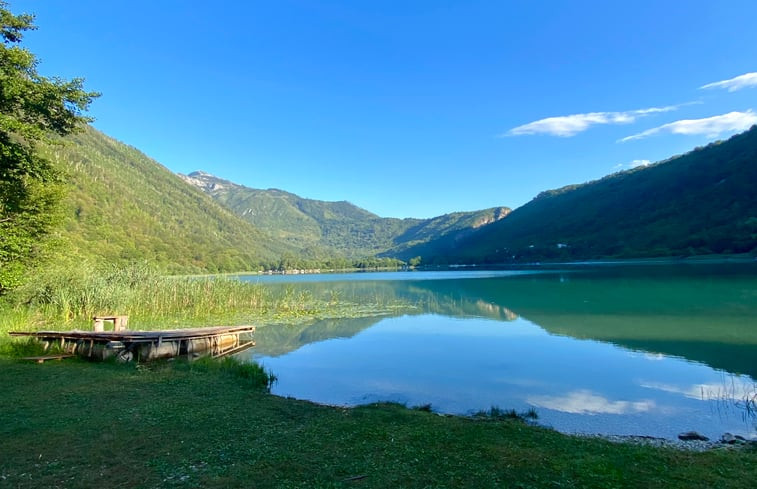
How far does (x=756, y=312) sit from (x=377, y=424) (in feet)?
87.4

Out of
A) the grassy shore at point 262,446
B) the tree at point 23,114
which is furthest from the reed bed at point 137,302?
the grassy shore at point 262,446

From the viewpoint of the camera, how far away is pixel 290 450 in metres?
6.31

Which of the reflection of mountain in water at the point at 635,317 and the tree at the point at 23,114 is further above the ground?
the tree at the point at 23,114

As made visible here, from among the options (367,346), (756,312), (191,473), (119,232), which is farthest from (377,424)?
(119,232)

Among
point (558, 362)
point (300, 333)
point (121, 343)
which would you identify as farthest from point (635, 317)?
point (121, 343)

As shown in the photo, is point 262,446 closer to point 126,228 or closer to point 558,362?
point 558,362

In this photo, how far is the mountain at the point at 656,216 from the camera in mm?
99625

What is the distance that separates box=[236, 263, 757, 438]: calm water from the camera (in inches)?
424

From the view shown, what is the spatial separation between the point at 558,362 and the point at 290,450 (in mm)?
12894

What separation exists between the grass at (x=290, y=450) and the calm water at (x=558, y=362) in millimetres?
2945

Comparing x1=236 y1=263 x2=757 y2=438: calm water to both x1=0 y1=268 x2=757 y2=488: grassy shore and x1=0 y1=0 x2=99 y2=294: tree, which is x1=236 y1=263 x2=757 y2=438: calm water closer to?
x1=0 y1=268 x2=757 y2=488: grassy shore

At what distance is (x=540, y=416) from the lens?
10289mm

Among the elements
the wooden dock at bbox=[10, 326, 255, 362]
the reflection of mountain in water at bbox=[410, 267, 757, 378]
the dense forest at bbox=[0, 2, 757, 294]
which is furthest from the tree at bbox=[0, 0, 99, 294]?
the reflection of mountain in water at bbox=[410, 267, 757, 378]

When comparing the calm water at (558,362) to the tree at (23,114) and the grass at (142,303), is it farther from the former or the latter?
the tree at (23,114)
